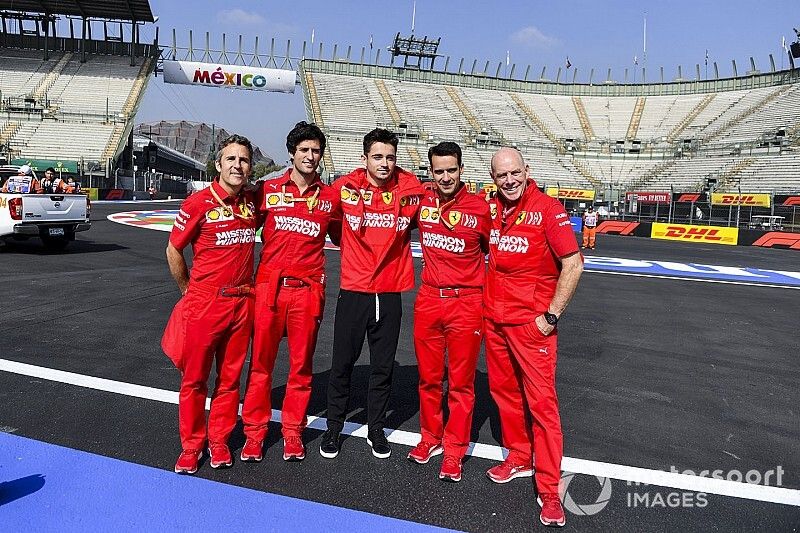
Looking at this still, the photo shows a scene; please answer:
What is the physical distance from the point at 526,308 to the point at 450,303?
1.51ft

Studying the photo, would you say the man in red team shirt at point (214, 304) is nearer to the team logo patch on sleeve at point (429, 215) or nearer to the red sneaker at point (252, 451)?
the red sneaker at point (252, 451)

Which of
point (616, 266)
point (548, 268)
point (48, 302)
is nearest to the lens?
point (548, 268)

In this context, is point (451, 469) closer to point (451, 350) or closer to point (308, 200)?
point (451, 350)

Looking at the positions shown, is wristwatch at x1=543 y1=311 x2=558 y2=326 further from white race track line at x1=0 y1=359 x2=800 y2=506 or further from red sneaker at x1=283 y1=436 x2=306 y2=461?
red sneaker at x1=283 y1=436 x2=306 y2=461

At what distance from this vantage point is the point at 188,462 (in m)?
3.29

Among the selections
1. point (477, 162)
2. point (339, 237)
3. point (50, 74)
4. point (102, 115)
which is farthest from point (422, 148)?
point (339, 237)

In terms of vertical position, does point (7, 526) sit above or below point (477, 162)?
below

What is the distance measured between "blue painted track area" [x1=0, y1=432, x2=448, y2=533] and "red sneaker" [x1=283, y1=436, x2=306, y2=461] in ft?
1.30

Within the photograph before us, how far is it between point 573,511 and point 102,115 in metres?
47.3

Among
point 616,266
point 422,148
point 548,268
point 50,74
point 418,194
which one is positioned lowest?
point 616,266

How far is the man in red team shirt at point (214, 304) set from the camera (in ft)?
11.1

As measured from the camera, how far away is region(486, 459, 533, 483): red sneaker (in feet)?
10.8

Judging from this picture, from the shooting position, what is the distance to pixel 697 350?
6367 millimetres

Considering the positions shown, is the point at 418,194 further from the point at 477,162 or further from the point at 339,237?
the point at 477,162
